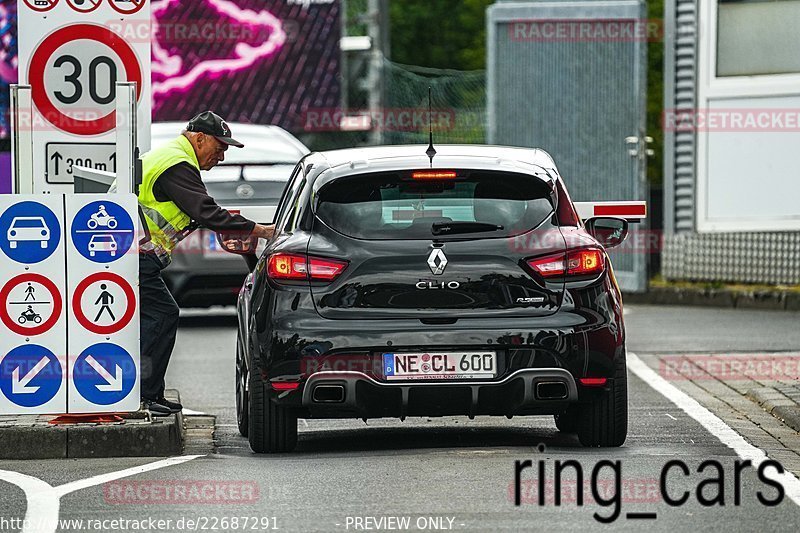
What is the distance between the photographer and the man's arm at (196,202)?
1054cm

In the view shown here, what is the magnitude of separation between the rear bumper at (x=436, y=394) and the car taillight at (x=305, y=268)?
1.46 ft

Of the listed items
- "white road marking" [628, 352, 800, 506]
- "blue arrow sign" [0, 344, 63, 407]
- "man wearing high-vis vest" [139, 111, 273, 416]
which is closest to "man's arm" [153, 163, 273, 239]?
"man wearing high-vis vest" [139, 111, 273, 416]

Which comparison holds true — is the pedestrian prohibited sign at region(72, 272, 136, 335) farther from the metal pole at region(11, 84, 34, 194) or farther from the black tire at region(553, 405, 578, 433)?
the black tire at region(553, 405, 578, 433)

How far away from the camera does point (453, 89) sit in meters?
26.2

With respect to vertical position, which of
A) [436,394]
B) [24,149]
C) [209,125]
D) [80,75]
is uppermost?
[80,75]

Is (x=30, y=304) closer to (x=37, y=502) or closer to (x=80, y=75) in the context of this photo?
(x=80, y=75)

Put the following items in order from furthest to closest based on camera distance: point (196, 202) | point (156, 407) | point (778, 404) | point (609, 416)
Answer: point (778, 404), point (156, 407), point (196, 202), point (609, 416)

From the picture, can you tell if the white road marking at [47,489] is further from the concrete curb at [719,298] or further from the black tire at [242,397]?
the concrete curb at [719,298]

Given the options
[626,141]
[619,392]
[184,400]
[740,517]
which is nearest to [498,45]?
[626,141]

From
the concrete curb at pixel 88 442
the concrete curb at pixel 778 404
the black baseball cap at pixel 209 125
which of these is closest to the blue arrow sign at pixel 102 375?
the concrete curb at pixel 88 442

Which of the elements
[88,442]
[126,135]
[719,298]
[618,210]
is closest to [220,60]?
[719,298]

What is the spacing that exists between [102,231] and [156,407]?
108 cm

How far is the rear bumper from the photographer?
947 cm

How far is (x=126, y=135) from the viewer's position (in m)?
10.1
